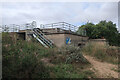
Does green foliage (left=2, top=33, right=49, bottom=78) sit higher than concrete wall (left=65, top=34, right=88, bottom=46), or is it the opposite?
concrete wall (left=65, top=34, right=88, bottom=46)

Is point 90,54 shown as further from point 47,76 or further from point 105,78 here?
point 47,76

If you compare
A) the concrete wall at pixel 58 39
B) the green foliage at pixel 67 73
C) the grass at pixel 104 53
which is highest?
the concrete wall at pixel 58 39

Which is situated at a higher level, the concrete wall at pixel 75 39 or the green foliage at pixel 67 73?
the concrete wall at pixel 75 39

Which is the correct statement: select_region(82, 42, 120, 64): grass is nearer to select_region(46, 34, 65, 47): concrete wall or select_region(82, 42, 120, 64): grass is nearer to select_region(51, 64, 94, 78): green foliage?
select_region(46, 34, 65, 47): concrete wall

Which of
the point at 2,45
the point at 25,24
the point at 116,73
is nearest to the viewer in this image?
the point at 2,45

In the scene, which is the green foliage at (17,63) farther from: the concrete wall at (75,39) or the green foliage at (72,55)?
the concrete wall at (75,39)

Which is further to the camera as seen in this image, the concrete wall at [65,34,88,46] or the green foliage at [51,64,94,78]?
the concrete wall at [65,34,88,46]

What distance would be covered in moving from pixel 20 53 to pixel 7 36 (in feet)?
2.83

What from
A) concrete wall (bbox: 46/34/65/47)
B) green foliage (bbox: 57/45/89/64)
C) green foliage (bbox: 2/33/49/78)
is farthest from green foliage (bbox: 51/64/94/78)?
concrete wall (bbox: 46/34/65/47)

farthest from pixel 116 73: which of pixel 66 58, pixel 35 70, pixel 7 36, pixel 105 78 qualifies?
pixel 7 36

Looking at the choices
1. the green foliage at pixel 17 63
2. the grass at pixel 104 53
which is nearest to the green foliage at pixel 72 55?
the grass at pixel 104 53

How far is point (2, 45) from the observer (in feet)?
13.8

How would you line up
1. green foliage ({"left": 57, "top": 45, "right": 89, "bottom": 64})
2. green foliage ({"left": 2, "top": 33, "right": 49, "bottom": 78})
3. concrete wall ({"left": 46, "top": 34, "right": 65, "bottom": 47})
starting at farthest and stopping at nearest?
concrete wall ({"left": 46, "top": 34, "right": 65, "bottom": 47}), green foliage ({"left": 57, "top": 45, "right": 89, "bottom": 64}), green foliage ({"left": 2, "top": 33, "right": 49, "bottom": 78})

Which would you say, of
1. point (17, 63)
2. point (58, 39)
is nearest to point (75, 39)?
point (58, 39)
